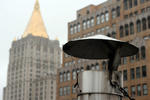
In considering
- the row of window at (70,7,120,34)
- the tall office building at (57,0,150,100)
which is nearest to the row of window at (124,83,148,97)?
the tall office building at (57,0,150,100)

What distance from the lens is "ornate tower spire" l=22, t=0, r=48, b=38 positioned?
607 feet

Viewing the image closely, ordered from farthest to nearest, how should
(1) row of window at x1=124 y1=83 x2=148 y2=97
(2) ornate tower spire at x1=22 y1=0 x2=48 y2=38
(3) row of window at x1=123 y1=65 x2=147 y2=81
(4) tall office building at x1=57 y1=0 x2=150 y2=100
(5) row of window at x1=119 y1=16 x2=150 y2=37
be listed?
(2) ornate tower spire at x1=22 y1=0 x2=48 y2=38 < (5) row of window at x1=119 y1=16 x2=150 y2=37 < (4) tall office building at x1=57 y1=0 x2=150 y2=100 < (3) row of window at x1=123 y1=65 x2=147 y2=81 < (1) row of window at x1=124 y1=83 x2=148 y2=97

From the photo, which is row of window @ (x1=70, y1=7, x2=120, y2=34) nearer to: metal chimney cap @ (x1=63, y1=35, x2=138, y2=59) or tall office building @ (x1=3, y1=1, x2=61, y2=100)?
metal chimney cap @ (x1=63, y1=35, x2=138, y2=59)

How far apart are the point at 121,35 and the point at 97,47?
165 feet

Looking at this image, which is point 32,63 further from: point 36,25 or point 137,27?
point 137,27

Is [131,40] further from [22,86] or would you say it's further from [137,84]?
[22,86]

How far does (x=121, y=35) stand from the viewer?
66.6m

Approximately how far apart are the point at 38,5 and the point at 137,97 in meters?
146

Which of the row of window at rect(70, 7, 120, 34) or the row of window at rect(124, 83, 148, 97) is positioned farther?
the row of window at rect(70, 7, 120, 34)

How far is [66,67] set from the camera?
3071 inches

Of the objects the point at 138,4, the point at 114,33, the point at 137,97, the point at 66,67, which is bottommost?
the point at 137,97

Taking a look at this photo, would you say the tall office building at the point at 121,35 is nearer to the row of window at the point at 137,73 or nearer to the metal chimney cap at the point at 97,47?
the row of window at the point at 137,73

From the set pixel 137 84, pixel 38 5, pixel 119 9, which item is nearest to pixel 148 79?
pixel 137 84

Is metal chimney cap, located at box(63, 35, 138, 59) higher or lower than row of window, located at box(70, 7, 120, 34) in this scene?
lower
